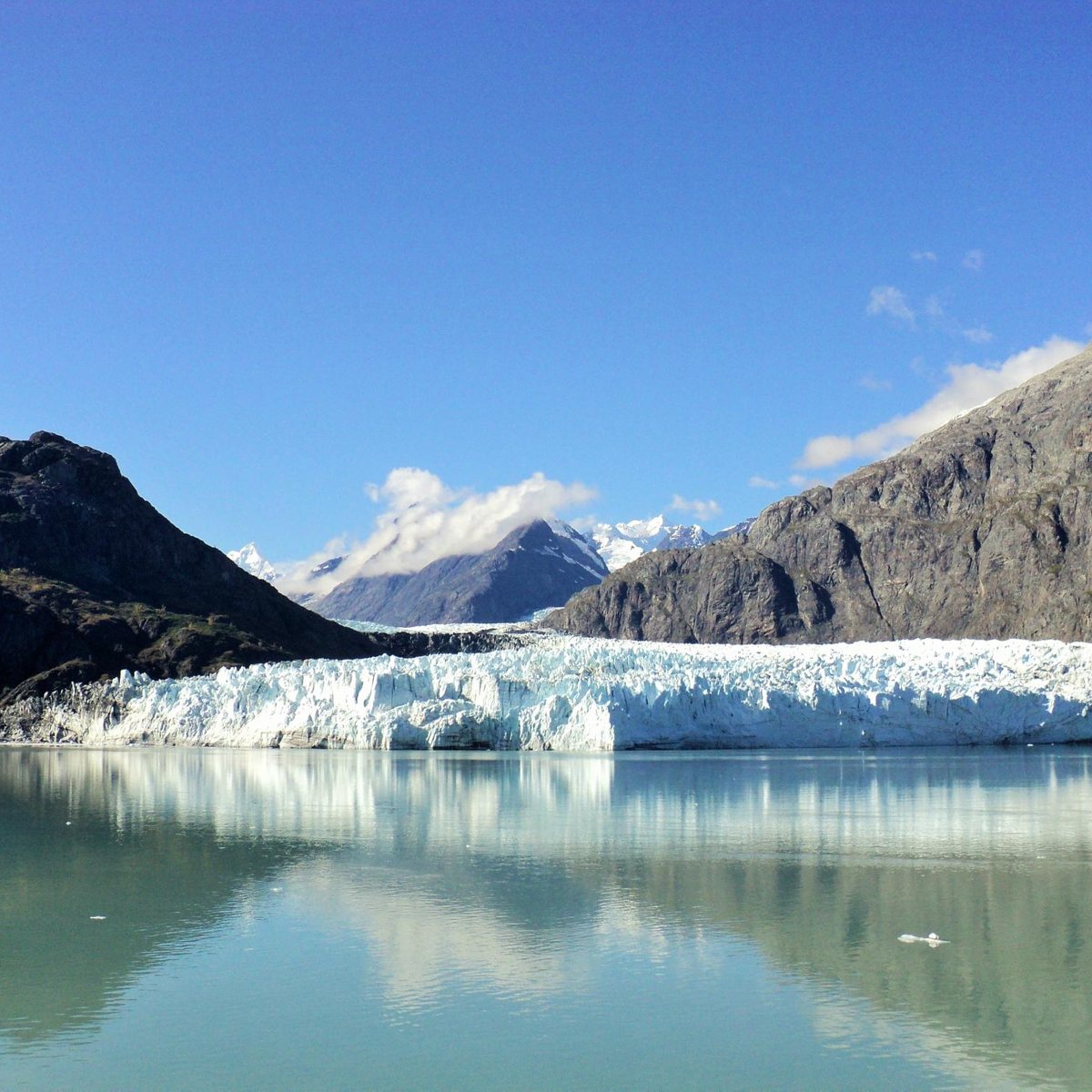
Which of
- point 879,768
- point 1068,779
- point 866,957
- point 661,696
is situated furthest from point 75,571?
point 866,957

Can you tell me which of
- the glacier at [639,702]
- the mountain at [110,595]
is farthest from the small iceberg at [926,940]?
the mountain at [110,595]

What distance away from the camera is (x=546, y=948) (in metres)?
19.5

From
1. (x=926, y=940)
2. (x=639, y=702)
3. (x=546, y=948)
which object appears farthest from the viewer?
(x=639, y=702)

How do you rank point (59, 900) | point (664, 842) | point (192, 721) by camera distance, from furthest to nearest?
point (192, 721)
point (664, 842)
point (59, 900)

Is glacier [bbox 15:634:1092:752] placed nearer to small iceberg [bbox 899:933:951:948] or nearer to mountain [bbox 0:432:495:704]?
mountain [bbox 0:432:495:704]

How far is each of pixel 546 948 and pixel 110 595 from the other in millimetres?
130546

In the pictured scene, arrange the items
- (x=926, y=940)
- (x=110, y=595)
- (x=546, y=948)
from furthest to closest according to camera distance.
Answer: (x=110, y=595), (x=926, y=940), (x=546, y=948)

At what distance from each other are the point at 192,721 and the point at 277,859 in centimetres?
5926

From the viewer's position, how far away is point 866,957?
61.5 feet

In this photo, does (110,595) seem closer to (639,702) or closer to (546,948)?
(639,702)

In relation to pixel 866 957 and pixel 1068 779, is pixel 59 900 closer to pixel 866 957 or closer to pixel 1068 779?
pixel 866 957

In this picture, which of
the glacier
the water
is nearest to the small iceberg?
the water

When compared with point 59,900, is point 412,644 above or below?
above

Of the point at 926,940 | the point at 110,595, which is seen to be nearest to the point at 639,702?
the point at 926,940
